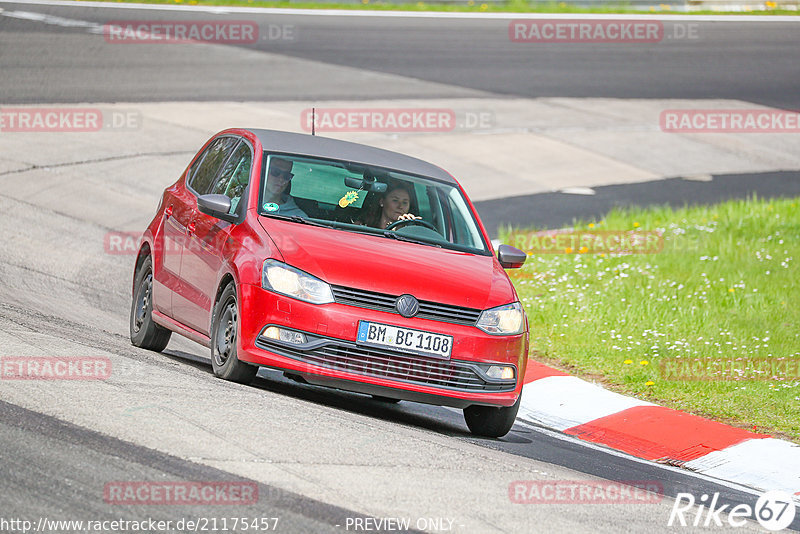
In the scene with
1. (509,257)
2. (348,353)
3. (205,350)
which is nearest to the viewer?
(348,353)

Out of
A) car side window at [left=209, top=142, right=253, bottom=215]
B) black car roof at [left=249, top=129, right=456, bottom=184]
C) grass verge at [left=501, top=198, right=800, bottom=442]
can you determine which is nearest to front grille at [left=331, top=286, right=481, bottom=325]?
car side window at [left=209, top=142, right=253, bottom=215]

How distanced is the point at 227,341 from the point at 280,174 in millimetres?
1314

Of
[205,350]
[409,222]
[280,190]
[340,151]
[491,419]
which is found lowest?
[205,350]

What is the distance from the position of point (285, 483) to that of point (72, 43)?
19767 mm

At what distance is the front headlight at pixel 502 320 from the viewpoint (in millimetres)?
7754

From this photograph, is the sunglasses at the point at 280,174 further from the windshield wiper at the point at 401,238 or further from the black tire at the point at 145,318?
the black tire at the point at 145,318

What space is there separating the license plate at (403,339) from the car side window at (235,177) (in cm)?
150

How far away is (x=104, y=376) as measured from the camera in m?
7.23

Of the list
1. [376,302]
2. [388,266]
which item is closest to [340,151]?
[388,266]

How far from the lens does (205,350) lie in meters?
10.6

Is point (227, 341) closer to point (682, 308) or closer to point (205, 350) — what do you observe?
point (205, 350)

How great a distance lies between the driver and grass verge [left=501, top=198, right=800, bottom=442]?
2597 mm

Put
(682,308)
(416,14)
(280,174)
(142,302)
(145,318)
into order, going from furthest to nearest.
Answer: (416,14) < (682,308) < (142,302) < (145,318) < (280,174)

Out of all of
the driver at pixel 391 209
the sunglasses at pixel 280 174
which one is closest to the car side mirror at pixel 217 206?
the sunglasses at pixel 280 174
